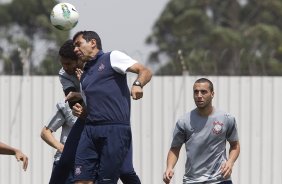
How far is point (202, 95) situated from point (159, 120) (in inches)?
170

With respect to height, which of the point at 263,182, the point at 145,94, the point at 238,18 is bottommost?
the point at 263,182

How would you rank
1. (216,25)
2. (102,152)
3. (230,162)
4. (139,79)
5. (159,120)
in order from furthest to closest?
1. (216,25)
2. (159,120)
3. (230,162)
4. (102,152)
5. (139,79)

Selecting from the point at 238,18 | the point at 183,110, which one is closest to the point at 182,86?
the point at 183,110

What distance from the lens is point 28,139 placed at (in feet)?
54.3

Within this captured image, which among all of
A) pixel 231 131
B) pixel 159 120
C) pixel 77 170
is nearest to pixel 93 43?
pixel 77 170

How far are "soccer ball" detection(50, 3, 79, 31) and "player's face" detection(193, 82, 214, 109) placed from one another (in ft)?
5.11

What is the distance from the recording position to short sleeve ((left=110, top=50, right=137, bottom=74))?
11312 millimetres

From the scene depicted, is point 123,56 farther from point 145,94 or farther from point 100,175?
point 145,94

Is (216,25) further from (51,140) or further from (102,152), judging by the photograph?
(102,152)

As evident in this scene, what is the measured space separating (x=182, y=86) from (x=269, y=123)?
126 cm

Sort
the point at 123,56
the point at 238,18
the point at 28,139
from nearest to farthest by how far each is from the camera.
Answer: the point at 123,56 → the point at 28,139 → the point at 238,18

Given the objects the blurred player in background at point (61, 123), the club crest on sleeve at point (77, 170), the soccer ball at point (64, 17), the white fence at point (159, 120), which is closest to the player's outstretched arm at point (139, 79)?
the club crest on sleeve at point (77, 170)

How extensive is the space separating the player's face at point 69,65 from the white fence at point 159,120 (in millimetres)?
4124

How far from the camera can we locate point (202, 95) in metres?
12.3
